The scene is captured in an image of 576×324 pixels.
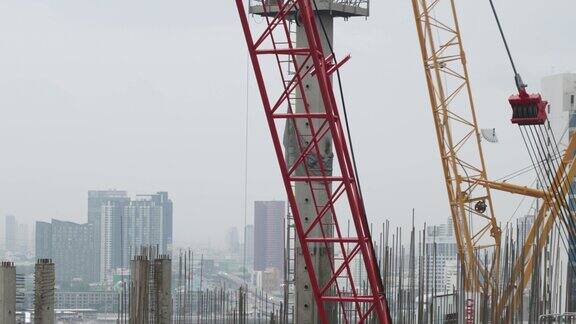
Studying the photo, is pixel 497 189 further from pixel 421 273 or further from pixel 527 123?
pixel 421 273

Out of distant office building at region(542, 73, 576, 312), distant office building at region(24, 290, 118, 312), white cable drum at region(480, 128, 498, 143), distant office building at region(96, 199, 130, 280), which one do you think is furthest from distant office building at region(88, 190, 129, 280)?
white cable drum at region(480, 128, 498, 143)

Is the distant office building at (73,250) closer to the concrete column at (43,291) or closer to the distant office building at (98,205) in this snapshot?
the distant office building at (98,205)

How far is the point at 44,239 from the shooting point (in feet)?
442

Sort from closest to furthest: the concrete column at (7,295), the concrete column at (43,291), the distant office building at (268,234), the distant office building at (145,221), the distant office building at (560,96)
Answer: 1. the concrete column at (7,295)
2. the concrete column at (43,291)
3. the distant office building at (268,234)
4. the distant office building at (560,96)
5. the distant office building at (145,221)

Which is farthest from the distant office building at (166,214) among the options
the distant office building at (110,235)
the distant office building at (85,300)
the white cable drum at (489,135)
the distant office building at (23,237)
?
the white cable drum at (489,135)

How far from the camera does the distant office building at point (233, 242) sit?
178 m

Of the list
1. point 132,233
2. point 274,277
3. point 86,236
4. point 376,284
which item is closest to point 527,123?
point 376,284

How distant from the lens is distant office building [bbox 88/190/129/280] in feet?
454

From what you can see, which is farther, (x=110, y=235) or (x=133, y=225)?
(x=110, y=235)

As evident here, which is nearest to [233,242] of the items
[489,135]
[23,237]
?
[23,237]

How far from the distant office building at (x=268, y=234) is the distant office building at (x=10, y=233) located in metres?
55.5

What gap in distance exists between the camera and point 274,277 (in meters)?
111

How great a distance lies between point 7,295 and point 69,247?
108 m

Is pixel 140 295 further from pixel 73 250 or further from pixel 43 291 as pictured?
pixel 73 250
